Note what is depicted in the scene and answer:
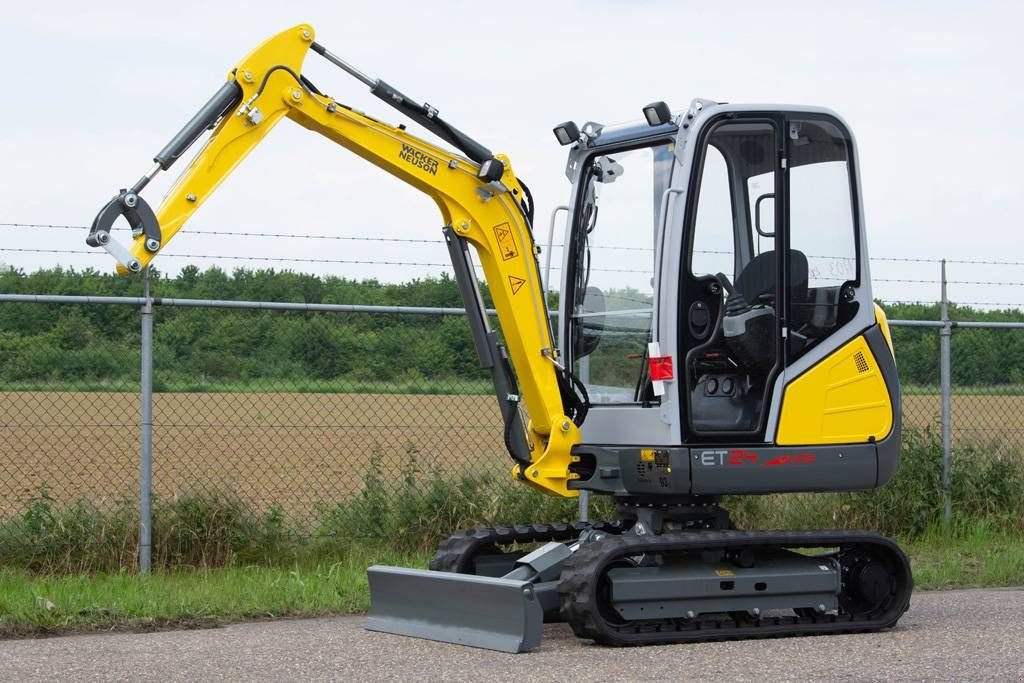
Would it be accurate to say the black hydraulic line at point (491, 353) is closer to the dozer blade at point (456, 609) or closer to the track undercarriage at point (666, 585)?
the track undercarriage at point (666, 585)

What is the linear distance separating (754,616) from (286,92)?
411 centimetres

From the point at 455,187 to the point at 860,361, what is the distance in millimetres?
2739

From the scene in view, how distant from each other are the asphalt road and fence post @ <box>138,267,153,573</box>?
1.74 metres

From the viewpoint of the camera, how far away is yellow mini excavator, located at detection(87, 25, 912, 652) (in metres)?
8.37

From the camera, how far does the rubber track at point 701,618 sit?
8039 millimetres

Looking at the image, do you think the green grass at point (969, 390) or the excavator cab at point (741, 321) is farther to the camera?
the green grass at point (969, 390)

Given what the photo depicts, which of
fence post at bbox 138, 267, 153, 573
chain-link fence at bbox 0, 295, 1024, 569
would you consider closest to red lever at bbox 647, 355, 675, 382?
chain-link fence at bbox 0, 295, 1024, 569

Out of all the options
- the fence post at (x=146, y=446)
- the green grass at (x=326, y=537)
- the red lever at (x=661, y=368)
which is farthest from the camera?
the fence post at (x=146, y=446)

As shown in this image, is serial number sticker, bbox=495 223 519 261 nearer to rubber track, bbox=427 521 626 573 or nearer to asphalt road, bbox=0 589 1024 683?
rubber track, bbox=427 521 626 573

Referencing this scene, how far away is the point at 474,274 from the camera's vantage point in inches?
361

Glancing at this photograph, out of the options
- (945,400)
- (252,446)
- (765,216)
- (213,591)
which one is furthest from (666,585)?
(252,446)

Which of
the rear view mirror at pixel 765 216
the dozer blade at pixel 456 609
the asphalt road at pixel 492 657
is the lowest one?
the asphalt road at pixel 492 657

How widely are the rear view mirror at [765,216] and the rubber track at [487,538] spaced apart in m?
2.11

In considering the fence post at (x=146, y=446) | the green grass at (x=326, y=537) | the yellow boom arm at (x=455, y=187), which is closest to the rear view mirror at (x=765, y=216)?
the yellow boom arm at (x=455, y=187)
